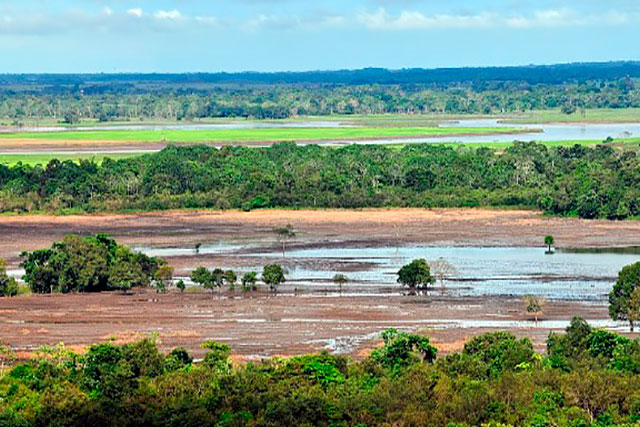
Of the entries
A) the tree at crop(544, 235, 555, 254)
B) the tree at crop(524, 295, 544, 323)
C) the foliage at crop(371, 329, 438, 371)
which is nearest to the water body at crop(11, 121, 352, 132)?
the tree at crop(544, 235, 555, 254)

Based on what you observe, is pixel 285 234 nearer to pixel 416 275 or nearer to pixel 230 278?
pixel 230 278

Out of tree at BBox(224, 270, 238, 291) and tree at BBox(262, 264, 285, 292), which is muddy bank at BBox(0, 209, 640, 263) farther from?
tree at BBox(262, 264, 285, 292)

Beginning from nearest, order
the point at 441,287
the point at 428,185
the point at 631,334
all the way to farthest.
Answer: the point at 631,334 < the point at 441,287 < the point at 428,185

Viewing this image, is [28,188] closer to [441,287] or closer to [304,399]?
[441,287]

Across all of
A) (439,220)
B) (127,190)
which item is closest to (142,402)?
(439,220)

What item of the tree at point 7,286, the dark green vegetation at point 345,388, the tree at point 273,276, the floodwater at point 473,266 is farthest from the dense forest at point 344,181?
the dark green vegetation at point 345,388
